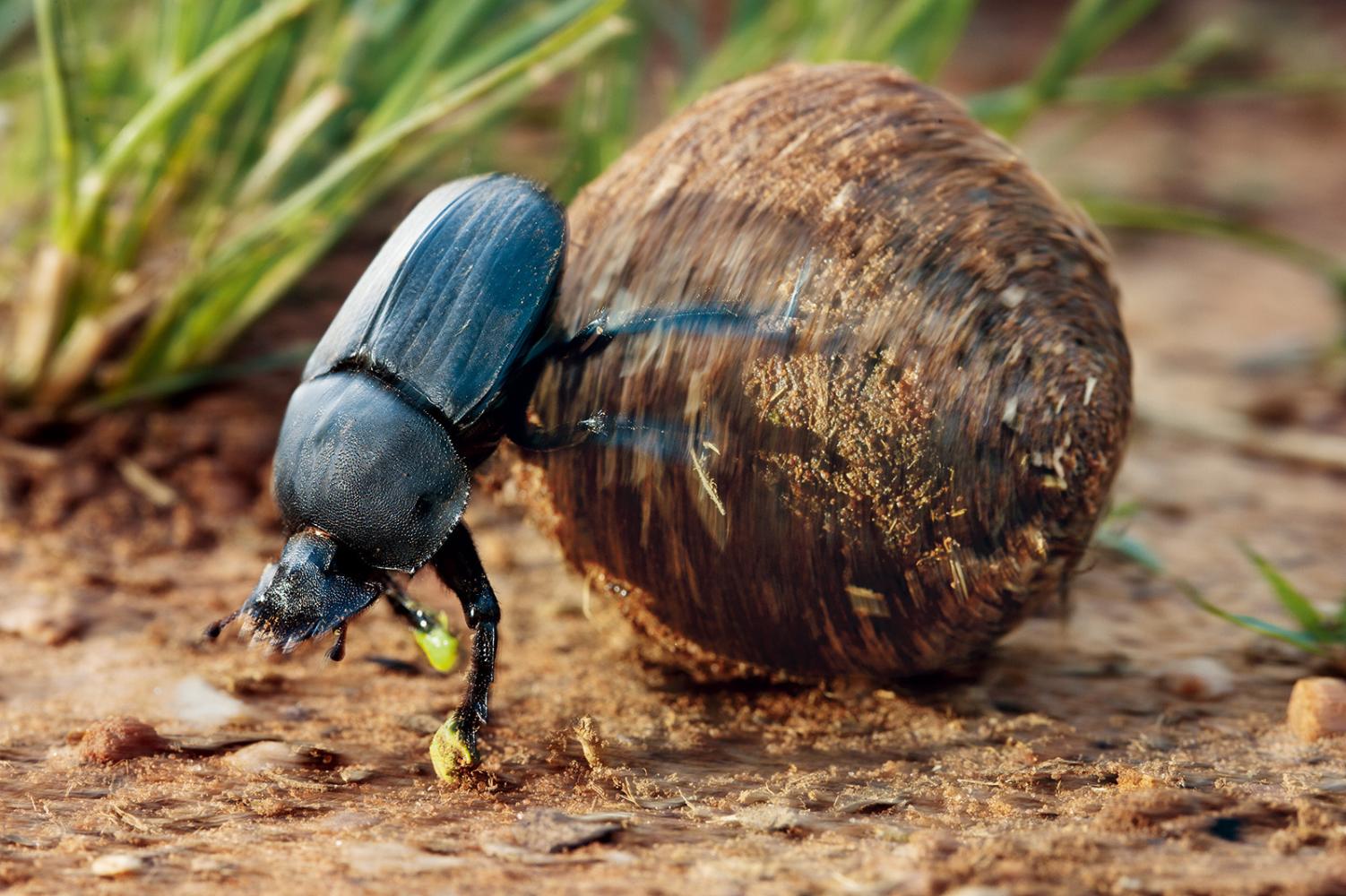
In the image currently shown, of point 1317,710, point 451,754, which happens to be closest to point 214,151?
point 451,754

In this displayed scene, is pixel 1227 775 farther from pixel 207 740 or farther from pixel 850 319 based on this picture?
pixel 207 740

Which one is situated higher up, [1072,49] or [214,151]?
[1072,49]

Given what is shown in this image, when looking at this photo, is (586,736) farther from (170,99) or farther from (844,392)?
(170,99)

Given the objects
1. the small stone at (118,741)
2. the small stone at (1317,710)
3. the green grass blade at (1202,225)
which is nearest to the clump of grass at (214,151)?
the small stone at (118,741)

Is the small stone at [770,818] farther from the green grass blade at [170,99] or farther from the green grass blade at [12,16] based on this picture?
the green grass blade at [12,16]

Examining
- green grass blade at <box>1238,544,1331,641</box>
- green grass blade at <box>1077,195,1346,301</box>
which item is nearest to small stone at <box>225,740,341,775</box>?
green grass blade at <box>1238,544,1331,641</box>

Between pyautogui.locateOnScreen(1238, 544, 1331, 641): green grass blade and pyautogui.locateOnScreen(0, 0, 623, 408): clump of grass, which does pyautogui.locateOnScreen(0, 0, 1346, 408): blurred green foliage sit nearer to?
pyautogui.locateOnScreen(0, 0, 623, 408): clump of grass

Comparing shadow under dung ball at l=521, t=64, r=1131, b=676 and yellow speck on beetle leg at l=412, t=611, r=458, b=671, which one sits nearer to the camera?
shadow under dung ball at l=521, t=64, r=1131, b=676
